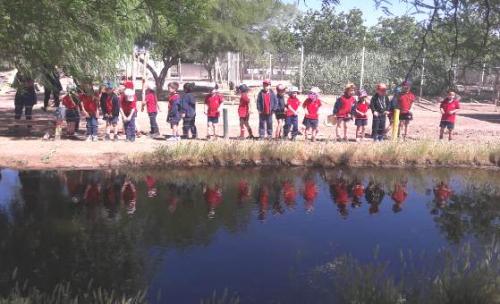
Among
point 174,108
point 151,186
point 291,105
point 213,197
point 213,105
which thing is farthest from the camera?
point 213,105

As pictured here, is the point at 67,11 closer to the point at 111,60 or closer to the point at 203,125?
the point at 111,60

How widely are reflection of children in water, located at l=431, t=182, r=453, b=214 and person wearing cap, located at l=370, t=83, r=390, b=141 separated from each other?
10.1 feet

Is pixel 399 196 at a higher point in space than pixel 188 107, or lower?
lower

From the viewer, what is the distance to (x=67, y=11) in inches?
207

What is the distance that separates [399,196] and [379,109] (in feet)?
12.6

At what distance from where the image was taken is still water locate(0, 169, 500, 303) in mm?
6746

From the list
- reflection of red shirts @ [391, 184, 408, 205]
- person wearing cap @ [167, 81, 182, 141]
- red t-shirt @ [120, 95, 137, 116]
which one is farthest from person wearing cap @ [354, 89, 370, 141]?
red t-shirt @ [120, 95, 137, 116]

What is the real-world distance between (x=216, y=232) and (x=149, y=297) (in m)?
2.33

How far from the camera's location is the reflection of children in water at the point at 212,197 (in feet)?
31.2

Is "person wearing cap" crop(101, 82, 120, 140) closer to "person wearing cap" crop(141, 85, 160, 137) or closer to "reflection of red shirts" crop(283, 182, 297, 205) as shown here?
"person wearing cap" crop(141, 85, 160, 137)

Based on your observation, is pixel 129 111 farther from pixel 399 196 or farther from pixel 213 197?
pixel 399 196

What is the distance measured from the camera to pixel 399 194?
35.3ft

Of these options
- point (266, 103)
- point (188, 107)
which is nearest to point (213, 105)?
point (188, 107)

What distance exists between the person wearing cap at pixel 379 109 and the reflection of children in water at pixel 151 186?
5972 mm
